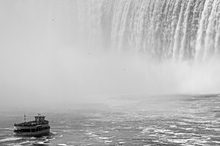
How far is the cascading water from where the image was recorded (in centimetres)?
7538

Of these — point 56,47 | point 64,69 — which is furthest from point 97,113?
point 56,47

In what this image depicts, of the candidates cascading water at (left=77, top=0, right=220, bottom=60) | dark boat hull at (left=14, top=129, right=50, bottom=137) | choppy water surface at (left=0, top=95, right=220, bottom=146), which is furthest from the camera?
cascading water at (left=77, top=0, right=220, bottom=60)

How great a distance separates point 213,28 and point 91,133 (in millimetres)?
33968

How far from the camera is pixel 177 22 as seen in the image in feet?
267

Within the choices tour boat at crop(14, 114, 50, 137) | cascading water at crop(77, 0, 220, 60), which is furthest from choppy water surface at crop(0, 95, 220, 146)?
cascading water at crop(77, 0, 220, 60)

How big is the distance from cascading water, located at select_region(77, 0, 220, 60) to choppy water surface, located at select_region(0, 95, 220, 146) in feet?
47.2

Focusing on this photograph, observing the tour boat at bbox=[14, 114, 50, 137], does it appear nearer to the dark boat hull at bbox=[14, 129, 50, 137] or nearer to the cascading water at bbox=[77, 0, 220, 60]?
the dark boat hull at bbox=[14, 129, 50, 137]

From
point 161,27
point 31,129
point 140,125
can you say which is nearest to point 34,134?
point 31,129

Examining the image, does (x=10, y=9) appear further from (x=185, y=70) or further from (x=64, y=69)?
(x=185, y=70)

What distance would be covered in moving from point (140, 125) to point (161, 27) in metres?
38.5

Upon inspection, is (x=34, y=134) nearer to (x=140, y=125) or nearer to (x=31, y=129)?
(x=31, y=129)

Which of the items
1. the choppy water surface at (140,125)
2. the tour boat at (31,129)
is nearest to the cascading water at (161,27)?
the choppy water surface at (140,125)

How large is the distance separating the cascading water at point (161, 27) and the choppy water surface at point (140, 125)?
14.4m

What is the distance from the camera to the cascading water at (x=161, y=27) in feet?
247
